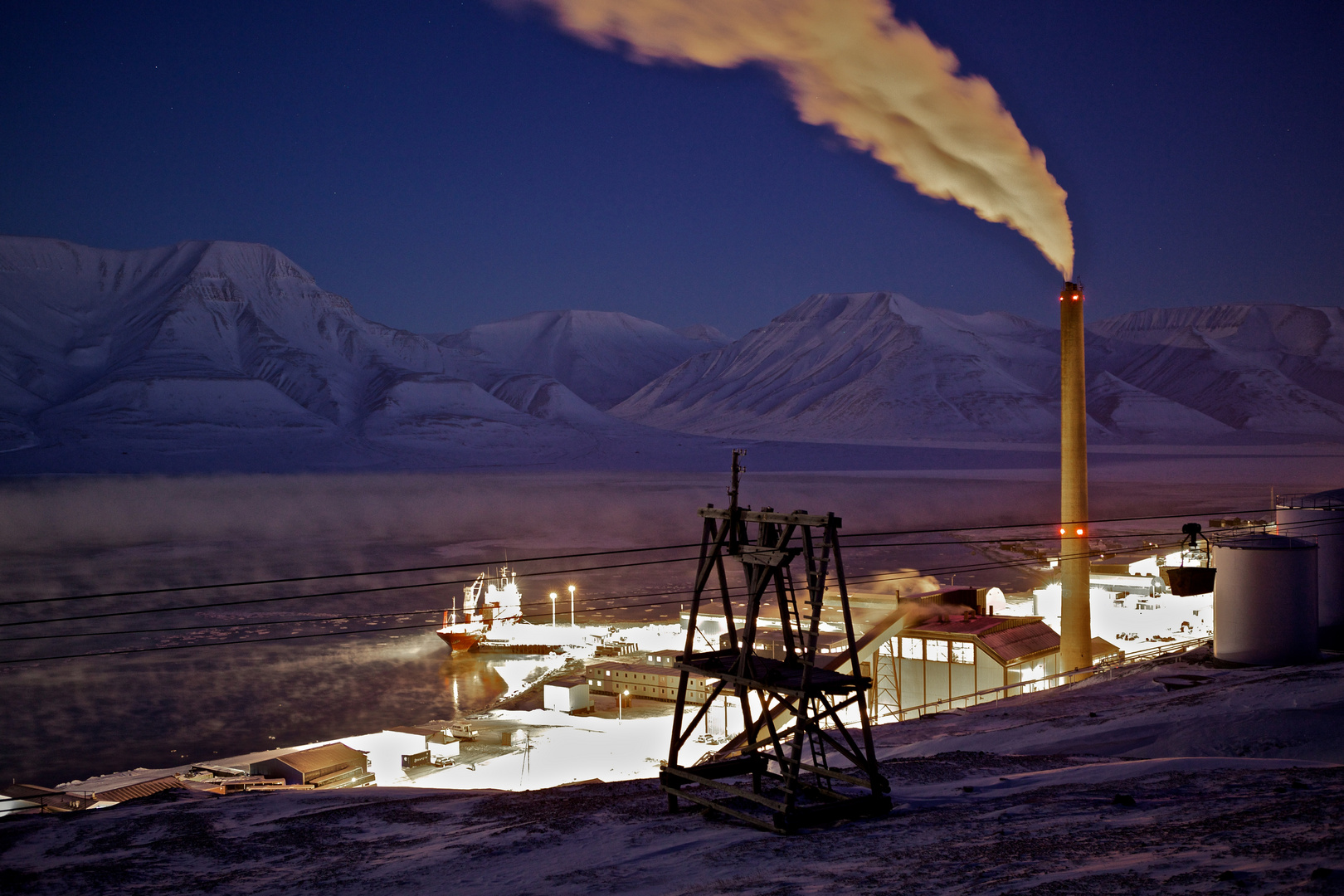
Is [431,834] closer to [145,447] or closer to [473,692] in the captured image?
[473,692]

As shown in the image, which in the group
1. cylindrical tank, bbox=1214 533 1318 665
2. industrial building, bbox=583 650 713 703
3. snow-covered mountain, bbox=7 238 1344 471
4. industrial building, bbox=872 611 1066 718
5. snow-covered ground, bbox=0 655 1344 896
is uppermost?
snow-covered mountain, bbox=7 238 1344 471

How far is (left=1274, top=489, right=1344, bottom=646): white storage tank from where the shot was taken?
18.4 m

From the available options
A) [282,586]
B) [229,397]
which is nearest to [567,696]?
[282,586]

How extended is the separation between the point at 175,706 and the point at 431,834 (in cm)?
2080

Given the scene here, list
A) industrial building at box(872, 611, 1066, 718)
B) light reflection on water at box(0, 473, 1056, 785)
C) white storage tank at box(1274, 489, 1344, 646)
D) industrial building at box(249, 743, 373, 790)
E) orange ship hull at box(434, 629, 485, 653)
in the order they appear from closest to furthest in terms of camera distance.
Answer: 1. industrial building at box(249, 743, 373, 790)
2. white storage tank at box(1274, 489, 1344, 646)
3. industrial building at box(872, 611, 1066, 718)
4. light reflection on water at box(0, 473, 1056, 785)
5. orange ship hull at box(434, 629, 485, 653)

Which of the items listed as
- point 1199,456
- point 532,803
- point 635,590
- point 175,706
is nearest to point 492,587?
point 635,590

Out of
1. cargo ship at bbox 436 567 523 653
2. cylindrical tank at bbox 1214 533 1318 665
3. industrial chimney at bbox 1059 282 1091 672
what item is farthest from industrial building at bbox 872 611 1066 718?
cargo ship at bbox 436 567 523 653

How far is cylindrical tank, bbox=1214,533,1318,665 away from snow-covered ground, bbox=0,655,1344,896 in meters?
4.35

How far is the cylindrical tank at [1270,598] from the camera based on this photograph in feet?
48.1

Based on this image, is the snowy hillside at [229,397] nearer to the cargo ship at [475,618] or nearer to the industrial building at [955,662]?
the cargo ship at [475,618]

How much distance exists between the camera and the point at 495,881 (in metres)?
6.33

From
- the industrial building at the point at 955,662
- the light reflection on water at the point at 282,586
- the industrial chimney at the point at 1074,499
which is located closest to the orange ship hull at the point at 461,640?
the light reflection on water at the point at 282,586

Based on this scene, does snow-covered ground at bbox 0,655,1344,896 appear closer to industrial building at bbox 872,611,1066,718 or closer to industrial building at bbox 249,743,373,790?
industrial building at bbox 249,743,373,790

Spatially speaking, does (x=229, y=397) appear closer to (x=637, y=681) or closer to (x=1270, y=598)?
(x=637, y=681)
